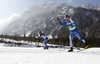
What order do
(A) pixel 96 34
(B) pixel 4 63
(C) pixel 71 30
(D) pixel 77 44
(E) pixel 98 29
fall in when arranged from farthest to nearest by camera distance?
(E) pixel 98 29
(A) pixel 96 34
(D) pixel 77 44
(C) pixel 71 30
(B) pixel 4 63

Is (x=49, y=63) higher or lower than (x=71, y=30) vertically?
lower

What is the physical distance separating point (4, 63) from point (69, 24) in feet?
21.1

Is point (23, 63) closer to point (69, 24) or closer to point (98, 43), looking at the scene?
point (69, 24)

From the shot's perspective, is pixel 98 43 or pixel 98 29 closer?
pixel 98 43

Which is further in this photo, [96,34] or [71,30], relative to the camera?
[96,34]

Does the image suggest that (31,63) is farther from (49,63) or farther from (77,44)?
(77,44)

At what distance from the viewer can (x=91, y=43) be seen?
93375mm

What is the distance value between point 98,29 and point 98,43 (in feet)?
337

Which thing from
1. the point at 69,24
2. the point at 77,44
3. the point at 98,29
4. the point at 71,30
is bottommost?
the point at 77,44

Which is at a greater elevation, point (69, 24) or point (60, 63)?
point (69, 24)

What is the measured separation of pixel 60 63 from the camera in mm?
3674

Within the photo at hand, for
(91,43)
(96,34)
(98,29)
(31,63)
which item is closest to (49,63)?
(31,63)

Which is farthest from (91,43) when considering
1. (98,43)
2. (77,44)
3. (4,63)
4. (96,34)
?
(4,63)

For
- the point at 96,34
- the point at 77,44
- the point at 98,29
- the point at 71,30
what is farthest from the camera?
the point at 98,29
